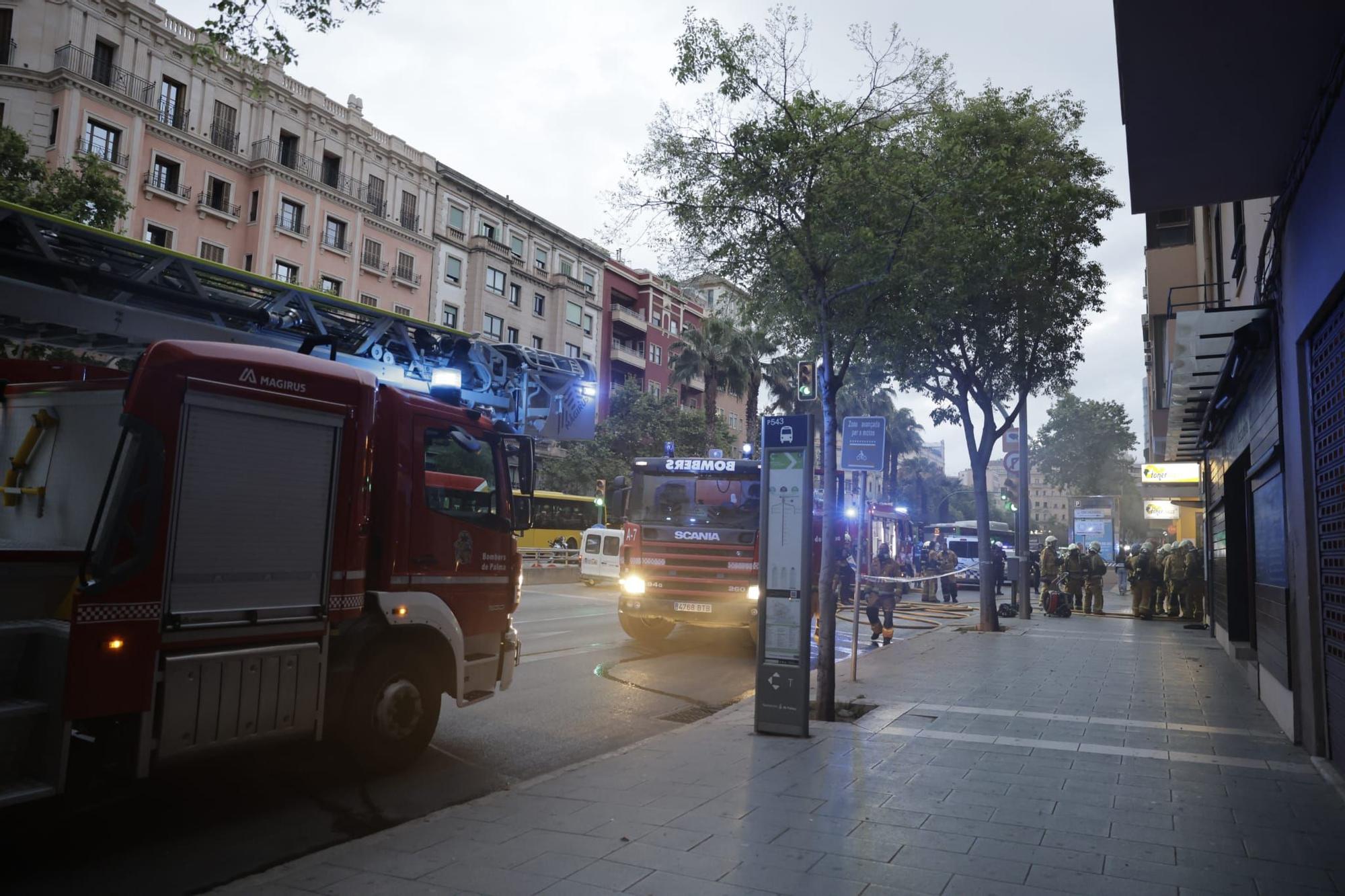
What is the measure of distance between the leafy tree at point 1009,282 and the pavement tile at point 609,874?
31.1ft

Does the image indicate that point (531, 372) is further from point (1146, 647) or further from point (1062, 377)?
Result: point (1062, 377)

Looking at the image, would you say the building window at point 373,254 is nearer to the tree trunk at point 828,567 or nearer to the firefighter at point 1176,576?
the firefighter at point 1176,576

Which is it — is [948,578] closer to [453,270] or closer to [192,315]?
[192,315]

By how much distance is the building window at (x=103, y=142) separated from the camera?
1083 inches

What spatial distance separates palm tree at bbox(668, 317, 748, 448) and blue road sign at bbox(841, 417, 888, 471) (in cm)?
3484

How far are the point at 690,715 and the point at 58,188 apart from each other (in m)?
16.3

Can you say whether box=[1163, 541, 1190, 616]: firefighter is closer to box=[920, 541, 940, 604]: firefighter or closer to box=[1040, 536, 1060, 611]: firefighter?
box=[1040, 536, 1060, 611]: firefighter

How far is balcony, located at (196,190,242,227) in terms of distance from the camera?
1216 inches

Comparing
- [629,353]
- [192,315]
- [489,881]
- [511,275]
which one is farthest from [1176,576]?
[629,353]

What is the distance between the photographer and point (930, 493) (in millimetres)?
99250

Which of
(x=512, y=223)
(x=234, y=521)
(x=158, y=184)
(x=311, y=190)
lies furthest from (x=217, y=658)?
(x=512, y=223)

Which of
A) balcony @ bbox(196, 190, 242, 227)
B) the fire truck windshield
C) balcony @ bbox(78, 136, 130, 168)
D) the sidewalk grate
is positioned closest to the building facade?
the sidewalk grate

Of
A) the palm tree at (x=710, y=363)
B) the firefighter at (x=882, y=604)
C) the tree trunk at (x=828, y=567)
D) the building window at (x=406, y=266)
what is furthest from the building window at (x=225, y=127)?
the tree trunk at (x=828, y=567)

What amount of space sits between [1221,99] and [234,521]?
23.5 feet
